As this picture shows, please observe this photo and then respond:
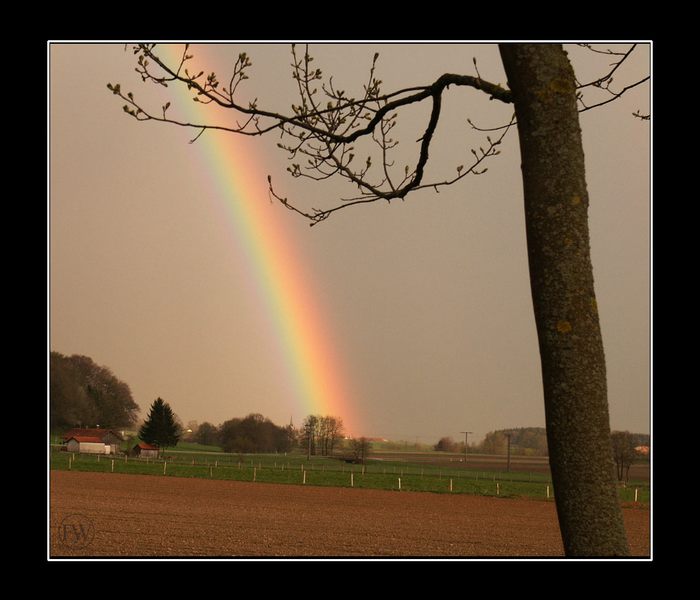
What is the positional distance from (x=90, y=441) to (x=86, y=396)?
39.9ft

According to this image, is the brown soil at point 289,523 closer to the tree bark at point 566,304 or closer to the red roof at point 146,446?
the tree bark at point 566,304

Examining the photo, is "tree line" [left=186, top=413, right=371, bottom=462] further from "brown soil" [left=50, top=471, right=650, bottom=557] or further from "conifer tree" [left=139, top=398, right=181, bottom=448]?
"brown soil" [left=50, top=471, right=650, bottom=557]

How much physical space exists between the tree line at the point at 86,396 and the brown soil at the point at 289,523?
37.9m

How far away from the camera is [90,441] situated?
71.6 metres

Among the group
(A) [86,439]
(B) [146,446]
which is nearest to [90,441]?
(A) [86,439]

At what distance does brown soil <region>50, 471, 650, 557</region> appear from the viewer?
1777 cm

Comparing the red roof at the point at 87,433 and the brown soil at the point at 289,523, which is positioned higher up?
the brown soil at the point at 289,523

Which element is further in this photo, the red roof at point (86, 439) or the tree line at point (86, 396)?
the tree line at point (86, 396)

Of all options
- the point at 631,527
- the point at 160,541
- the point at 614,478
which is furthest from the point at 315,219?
the point at 631,527

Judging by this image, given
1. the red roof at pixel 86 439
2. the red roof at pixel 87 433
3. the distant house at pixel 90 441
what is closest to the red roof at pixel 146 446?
the distant house at pixel 90 441

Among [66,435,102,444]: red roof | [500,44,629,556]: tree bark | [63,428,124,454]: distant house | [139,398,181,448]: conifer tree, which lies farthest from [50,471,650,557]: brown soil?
[66,435,102,444]: red roof

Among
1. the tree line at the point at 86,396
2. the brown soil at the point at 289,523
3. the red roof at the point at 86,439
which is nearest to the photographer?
the brown soil at the point at 289,523

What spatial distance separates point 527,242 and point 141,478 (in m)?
46.2

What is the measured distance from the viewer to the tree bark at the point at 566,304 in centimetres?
271
